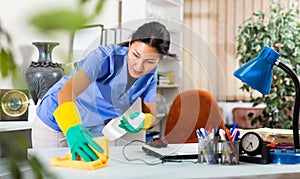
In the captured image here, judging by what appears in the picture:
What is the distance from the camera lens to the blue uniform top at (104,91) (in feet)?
5.87

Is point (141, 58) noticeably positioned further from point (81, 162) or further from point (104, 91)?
point (81, 162)

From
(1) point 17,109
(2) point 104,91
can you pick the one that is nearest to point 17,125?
(1) point 17,109

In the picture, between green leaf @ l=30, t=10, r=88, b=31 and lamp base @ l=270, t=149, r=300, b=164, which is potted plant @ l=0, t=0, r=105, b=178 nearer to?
green leaf @ l=30, t=10, r=88, b=31

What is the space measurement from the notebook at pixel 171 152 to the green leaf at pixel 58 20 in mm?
1275

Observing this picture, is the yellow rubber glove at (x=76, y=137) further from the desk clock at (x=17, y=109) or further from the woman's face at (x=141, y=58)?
the desk clock at (x=17, y=109)

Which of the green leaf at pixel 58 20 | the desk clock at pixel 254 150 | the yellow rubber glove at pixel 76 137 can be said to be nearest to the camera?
the green leaf at pixel 58 20

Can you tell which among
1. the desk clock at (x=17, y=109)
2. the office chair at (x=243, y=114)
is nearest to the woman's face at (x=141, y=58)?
the desk clock at (x=17, y=109)

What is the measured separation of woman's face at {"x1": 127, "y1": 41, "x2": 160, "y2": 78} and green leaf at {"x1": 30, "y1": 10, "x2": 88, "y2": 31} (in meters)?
1.49

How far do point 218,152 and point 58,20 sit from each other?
1283mm

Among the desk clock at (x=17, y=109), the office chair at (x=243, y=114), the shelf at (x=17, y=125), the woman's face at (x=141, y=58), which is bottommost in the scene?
the office chair at (x=243, y=114)

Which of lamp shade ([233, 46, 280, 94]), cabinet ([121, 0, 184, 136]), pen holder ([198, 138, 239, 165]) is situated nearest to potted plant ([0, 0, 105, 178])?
pen holder ([198, 138, 239, 165])

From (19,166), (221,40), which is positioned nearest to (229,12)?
(221,40)

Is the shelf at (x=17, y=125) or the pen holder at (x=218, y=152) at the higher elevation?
the pen holder at (x=218, y=152)

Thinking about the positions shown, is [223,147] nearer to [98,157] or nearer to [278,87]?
[98,157]
